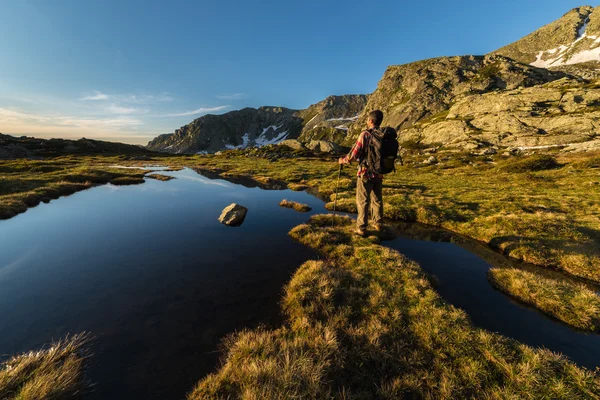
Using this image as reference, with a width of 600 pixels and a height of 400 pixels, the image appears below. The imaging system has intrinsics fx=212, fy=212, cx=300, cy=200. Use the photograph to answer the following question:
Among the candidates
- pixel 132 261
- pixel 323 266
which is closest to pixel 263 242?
pixel 323 266

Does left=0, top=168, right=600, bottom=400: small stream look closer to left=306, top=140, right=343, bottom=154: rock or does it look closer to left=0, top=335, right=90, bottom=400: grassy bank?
left=0, top=335, right=90, bottom=400: grassy bank

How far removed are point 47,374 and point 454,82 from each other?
772 feet

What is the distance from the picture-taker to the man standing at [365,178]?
35.1 ft

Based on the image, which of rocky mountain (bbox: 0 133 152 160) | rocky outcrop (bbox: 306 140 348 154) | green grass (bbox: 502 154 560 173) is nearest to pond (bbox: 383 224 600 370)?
green grass (bbox: 502 154 560 173)

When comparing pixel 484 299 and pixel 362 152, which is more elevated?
pixel 362 152

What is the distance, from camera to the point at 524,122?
91500mm

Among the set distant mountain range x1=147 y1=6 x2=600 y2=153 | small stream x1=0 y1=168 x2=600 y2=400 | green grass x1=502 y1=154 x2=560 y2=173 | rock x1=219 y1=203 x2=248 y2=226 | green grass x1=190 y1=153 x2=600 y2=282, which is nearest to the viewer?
small stream x1=0 y1=168 x2=600 y2=400

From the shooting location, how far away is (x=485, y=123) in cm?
10462

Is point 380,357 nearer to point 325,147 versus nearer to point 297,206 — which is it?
point 297,206

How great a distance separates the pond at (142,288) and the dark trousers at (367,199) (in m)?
3.96

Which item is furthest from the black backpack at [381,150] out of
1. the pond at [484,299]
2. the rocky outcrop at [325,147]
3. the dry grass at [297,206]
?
the rocky outcrop at [325,147]

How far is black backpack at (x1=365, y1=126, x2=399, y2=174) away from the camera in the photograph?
10400 mm

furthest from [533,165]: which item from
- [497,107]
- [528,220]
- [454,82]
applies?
[454,82]

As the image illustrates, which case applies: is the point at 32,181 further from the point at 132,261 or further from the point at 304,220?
the point at 304,220
